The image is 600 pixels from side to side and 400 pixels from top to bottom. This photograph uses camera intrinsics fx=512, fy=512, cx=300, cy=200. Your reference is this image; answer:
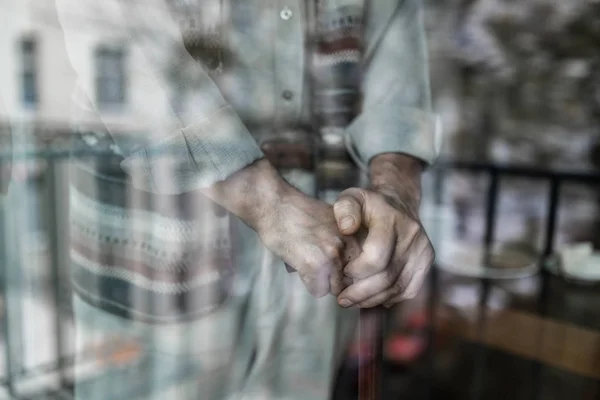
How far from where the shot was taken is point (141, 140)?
0.47 metres

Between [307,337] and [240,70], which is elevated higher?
[240,70]

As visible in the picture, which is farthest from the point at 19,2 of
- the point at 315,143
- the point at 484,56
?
the point at 484,56

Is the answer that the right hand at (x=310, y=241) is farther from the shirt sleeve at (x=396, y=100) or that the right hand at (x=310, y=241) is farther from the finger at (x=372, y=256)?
the shirt sleeve at (x=396, y=100)

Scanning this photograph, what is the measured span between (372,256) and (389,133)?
171mm

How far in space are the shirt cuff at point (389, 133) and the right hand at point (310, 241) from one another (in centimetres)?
13

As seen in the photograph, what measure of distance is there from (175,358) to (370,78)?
40 centimetres

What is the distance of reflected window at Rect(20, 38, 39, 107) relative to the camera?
27.6 inches

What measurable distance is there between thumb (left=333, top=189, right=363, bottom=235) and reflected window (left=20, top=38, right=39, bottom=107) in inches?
20.4

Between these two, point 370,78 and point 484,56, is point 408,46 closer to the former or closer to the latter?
point 370,78

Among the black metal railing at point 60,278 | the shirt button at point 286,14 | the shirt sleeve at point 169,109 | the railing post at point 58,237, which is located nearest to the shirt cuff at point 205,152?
the shirt sleeve at point 169,109

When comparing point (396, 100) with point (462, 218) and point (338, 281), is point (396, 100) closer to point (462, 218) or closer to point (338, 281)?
point (338, 281)

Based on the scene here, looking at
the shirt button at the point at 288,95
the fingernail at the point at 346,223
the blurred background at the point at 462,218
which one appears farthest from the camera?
the blurred background at the point at 462,218

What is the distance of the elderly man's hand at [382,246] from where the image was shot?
1.29 ft

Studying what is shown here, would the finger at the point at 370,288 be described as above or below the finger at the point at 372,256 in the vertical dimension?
below
